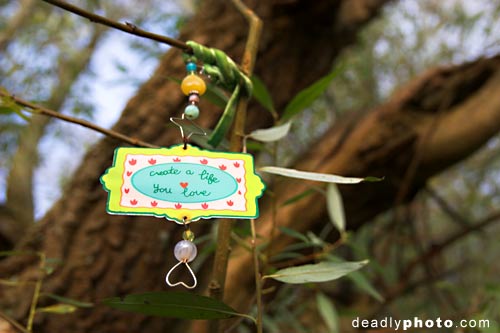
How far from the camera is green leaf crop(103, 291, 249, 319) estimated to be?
1.17ft

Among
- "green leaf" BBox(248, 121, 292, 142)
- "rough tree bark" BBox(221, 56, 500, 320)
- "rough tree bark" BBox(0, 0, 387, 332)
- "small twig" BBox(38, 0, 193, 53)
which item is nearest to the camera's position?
"small twig" BBox(38, 0, 193, 53)

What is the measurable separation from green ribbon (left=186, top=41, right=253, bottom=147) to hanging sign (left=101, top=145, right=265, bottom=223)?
3 cm

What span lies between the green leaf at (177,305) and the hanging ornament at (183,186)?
15 millimetres

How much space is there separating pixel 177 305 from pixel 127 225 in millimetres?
482

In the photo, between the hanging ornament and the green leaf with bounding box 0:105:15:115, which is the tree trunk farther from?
the hanging ornament

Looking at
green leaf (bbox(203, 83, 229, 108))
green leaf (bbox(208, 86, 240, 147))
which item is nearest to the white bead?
green leaf (bbox(208, 86, 240, 147))

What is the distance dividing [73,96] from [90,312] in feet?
3.18

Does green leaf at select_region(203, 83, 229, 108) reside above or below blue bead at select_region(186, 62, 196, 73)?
above

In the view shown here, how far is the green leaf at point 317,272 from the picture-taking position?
0.39 m

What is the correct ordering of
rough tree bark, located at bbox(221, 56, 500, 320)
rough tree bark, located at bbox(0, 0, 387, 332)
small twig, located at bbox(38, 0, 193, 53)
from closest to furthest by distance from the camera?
small twig, located at bbox(38, 0, 193, 53) → rough tree bark, located at bbox(0, 0, 387, 332) → rough tree bark, located at bbox(221, 56, 500, 320)

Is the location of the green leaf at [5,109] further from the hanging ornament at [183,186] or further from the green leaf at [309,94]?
the green leaf at [309,94]

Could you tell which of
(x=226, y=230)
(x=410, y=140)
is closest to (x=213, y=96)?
(x=226, y=230)

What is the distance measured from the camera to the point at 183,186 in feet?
1.20

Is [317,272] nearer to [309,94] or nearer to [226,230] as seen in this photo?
[226,230]
